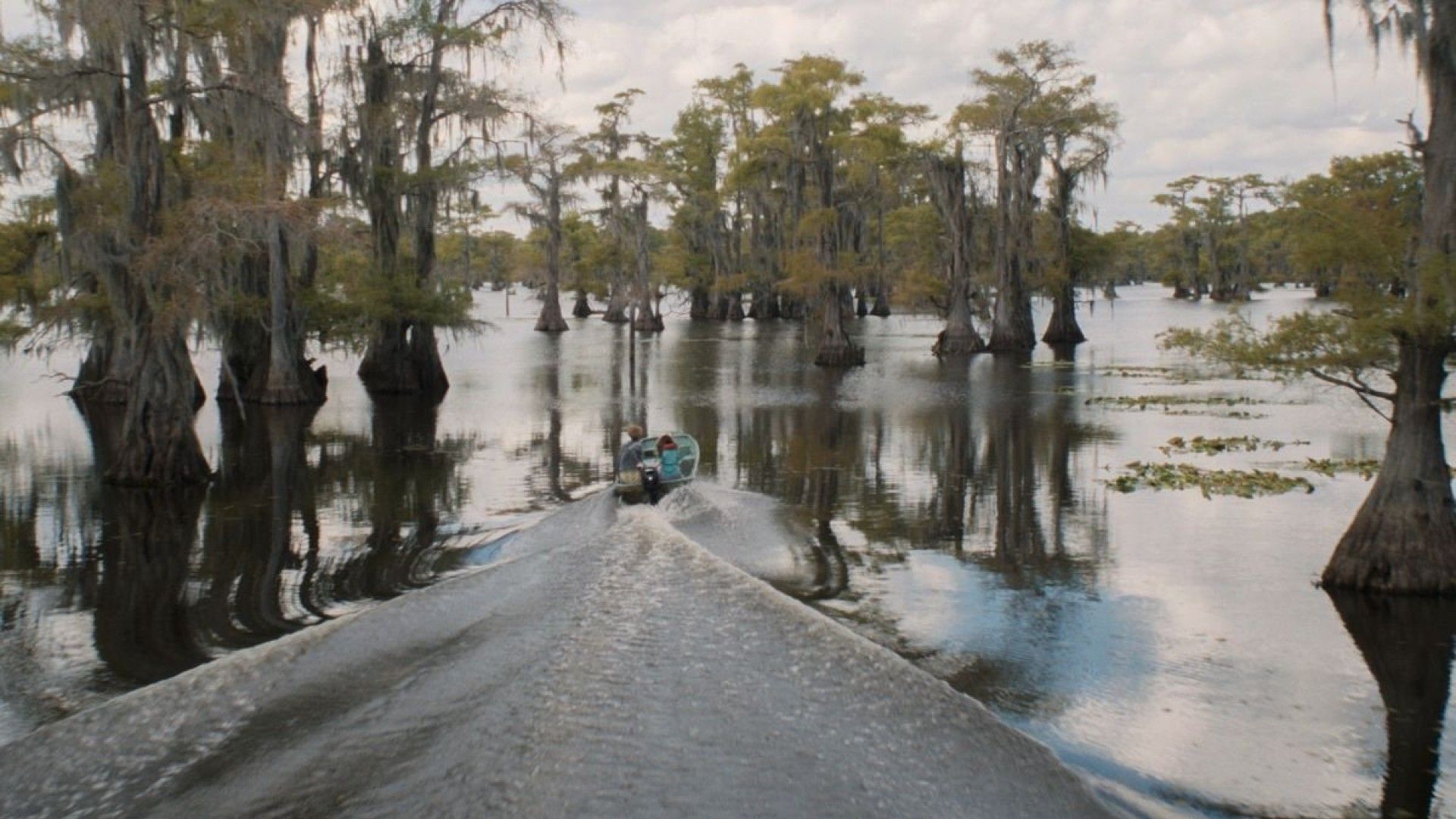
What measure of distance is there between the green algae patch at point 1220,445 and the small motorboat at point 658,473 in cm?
975

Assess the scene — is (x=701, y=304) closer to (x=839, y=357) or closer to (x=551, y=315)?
(x=551, y=315)

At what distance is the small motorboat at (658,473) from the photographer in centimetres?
1802

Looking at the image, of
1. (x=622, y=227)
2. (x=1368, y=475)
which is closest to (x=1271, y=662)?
(x=1368, y=475)

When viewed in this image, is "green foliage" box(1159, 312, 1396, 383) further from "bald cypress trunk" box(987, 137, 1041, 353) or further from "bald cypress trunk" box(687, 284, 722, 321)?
"bald cypress trunk" box(687, 284, 722, 321)

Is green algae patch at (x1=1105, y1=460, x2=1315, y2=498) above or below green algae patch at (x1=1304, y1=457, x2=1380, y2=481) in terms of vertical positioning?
below

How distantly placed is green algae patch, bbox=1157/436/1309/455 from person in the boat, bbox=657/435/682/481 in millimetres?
10069

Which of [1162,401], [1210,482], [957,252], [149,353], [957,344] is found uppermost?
[957,252]

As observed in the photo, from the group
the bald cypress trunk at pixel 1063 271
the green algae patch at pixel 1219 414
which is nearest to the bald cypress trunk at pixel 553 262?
the bald cypress trunk at pixel 1063 271

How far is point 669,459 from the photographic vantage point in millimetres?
19062

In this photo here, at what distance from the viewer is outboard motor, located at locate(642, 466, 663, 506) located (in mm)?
17953

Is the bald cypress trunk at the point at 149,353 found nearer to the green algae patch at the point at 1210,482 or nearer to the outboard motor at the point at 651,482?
the outboard motor at the point at 651,482

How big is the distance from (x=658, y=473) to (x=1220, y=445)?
12457 mm

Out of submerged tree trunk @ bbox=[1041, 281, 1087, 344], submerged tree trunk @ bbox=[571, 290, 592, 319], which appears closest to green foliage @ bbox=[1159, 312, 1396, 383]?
submerged tree trunk @ bbox=[1041, 281, 1087, 344]

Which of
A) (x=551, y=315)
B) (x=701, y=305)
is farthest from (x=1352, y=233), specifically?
(x=701, y=305)
